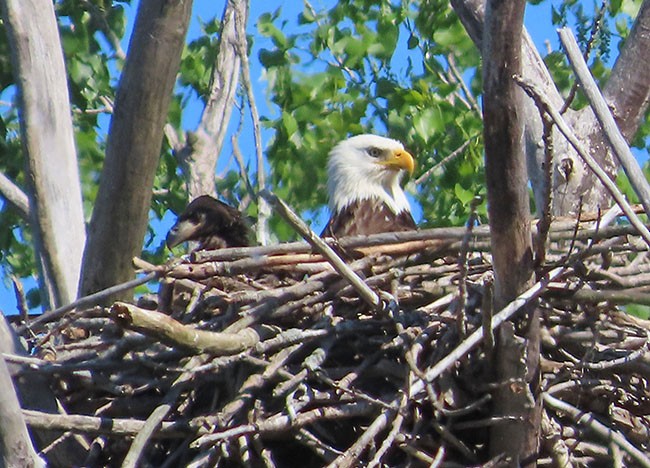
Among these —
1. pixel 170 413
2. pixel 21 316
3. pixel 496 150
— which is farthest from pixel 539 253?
pixel 21 316

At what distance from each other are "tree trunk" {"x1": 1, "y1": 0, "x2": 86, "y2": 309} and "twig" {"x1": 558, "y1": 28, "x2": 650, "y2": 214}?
2.61 meters

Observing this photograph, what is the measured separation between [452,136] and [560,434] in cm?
466

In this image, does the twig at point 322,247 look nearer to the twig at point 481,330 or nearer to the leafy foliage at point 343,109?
the twig at point 481,330

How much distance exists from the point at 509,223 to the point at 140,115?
1.44 meters

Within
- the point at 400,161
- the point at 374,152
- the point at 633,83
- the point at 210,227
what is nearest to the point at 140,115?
the point at 210,227

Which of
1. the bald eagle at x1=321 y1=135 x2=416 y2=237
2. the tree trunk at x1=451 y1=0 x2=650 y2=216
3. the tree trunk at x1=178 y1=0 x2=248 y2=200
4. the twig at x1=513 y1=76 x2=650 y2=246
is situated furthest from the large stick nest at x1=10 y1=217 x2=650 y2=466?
the tree trunk at x1=178 y1=0 x2=248 y2=200

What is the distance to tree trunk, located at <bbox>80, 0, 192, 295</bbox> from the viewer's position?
193 inches

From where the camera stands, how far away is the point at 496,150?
3.98 meters

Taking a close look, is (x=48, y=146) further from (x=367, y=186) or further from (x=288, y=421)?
(x=367, y=186)

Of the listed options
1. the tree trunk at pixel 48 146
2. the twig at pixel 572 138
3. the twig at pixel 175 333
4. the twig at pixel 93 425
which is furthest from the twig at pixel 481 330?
the tree trunk at pixel 48 146

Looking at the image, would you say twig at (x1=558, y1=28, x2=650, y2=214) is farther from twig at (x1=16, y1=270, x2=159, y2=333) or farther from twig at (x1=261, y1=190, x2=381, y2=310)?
twig at (x1=16, y1=270, x2=159, y2=333)

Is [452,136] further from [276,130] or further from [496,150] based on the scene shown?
[496,150]

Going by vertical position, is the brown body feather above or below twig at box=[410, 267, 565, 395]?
above

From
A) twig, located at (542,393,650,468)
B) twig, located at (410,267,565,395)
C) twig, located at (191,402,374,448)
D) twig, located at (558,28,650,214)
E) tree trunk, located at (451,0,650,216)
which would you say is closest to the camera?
twig, located at (558,28,650,214)
